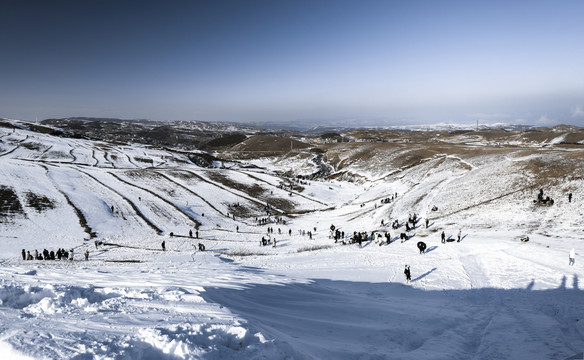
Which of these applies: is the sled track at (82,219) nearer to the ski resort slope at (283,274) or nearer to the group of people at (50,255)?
the ski resort slope at (283,274)

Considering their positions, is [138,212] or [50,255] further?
[138,212]

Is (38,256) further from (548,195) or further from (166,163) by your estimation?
(166,163)

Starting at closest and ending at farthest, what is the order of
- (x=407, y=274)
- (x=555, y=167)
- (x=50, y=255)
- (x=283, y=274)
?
(x=407, y=274), (x=283, y=274), (x=50, y=255), (x=555, y=167)

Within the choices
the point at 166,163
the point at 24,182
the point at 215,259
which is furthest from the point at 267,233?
the point at 166,163

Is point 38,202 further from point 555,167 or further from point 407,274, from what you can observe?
point 555,167

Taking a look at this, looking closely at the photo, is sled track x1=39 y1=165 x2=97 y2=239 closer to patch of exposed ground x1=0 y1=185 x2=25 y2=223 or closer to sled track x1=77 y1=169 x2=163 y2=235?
patch of exposed ground x1=0 y1=185 x2=25 y2=223

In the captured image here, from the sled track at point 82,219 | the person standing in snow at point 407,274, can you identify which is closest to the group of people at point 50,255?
the sled track at point 82,219

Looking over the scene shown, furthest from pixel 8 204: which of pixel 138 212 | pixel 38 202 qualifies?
pixel 138 212

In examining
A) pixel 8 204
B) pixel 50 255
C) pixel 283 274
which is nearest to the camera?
pixel 283 274
